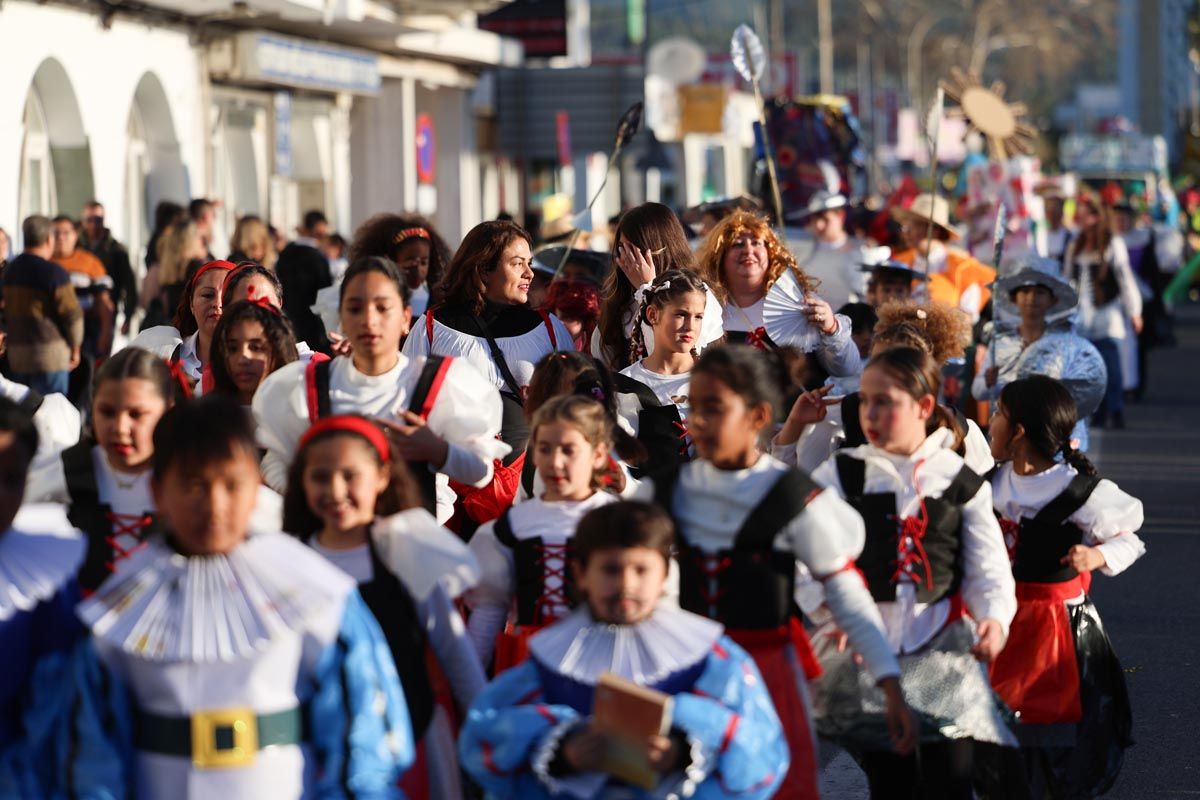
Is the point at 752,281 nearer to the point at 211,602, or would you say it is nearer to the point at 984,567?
the point at 984,567

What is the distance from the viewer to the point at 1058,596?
6320mm

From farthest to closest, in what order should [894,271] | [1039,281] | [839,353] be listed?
1. [894,271]
2. [1039,281]
3. [839,353]

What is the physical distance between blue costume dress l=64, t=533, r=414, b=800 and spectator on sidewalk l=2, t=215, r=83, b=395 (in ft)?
30.6

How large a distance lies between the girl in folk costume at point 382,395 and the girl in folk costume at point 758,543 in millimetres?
875

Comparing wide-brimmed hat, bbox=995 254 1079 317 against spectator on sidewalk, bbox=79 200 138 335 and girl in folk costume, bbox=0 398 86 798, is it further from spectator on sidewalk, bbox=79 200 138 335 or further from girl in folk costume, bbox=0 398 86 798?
spectator on sidewalk, bbox=79 200 138 335

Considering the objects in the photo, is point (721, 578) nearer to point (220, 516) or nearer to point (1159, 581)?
point (220, 516)

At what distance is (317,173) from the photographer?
27234 millimetres

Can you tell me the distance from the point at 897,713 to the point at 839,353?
316cm

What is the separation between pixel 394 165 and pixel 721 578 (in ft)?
84.7

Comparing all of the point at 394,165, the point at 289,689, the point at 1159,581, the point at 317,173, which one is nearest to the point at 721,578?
the point at 289,689

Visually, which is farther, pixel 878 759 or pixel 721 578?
pixel 878 759

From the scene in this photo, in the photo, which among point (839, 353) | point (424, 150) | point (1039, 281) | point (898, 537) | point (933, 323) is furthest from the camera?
point (424, 150)

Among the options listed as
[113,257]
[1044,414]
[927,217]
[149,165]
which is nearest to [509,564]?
[1044,414]

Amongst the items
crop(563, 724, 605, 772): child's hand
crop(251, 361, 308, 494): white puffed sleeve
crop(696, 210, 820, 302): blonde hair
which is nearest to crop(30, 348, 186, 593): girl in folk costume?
crop(251, 361, 308, 494): white puffed sleeve
